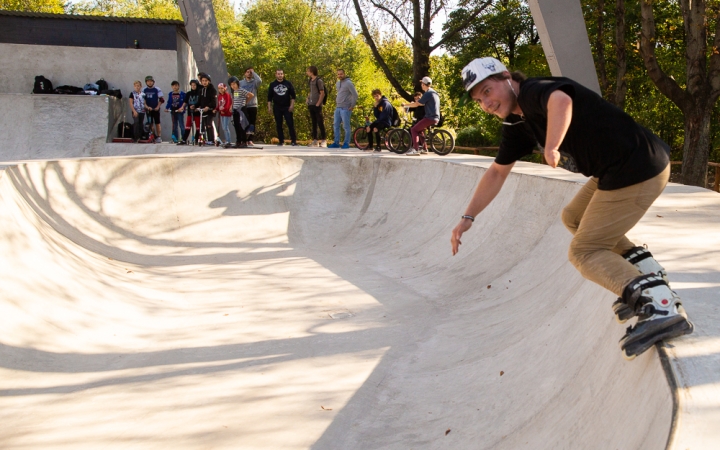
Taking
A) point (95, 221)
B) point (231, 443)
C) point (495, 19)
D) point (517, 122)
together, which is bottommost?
point (231, 443)

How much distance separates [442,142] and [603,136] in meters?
10.8

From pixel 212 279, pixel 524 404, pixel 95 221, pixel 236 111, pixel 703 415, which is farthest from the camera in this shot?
pixel 236 111

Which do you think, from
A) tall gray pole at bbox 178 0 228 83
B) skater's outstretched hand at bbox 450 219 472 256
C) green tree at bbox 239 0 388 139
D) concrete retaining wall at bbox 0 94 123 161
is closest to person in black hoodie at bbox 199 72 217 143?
tall gray pole at bbox 178 0 228 83

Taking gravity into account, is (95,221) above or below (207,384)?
above

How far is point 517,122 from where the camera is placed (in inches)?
124

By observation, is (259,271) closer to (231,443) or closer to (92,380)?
(92,380)

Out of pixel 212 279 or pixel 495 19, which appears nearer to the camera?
pixel 212 279

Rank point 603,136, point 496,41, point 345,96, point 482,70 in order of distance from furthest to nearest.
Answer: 1. point 496,41
2. point 345,96
3. point 482,70
4. point 603,136

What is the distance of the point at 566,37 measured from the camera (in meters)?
10.0

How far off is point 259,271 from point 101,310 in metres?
2.38

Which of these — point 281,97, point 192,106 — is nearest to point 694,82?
point 281,97

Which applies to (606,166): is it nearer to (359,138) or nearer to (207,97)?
(359,138)

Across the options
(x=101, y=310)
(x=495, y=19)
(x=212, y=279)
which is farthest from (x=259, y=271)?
(x=495, y=19)

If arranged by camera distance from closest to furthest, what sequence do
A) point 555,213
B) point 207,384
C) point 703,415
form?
1. point 703,415
2. point 207,384
3. point 555,213
